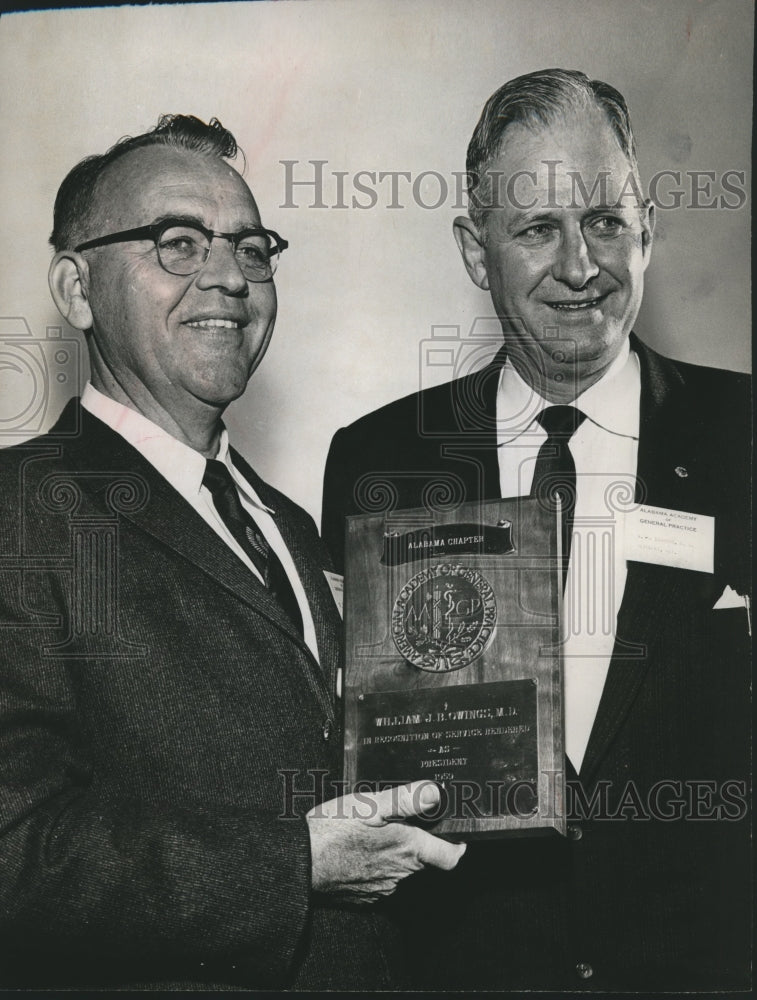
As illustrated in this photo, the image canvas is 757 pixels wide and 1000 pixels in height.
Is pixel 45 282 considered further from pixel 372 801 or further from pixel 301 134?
pixel 372 801

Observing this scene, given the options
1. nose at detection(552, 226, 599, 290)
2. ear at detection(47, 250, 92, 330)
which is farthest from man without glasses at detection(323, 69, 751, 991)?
ear at detection(47, 250, 92, 330)

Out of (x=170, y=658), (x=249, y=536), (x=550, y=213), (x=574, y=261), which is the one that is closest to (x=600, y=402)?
(x=574, y=261)

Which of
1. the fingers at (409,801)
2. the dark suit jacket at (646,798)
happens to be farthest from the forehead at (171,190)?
the fingers at (409,801)

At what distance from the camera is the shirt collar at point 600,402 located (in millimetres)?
3139

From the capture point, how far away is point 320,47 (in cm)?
335

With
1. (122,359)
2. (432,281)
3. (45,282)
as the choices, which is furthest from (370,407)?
(45,282)

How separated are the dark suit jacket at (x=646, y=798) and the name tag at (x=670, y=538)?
20 millimetres

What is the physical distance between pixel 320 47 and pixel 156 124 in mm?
410

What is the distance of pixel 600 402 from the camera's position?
3152 millimetres

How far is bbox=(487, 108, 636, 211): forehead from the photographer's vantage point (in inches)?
124

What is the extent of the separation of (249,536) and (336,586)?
0.69 ft

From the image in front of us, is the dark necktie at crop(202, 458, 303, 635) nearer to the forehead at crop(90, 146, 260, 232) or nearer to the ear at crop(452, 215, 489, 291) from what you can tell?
the forehead at crop(90, 146, 260, 232)

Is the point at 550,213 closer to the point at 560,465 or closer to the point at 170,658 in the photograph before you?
the point at 560,465

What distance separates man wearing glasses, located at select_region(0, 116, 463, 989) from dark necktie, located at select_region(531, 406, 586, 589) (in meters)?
0.48
